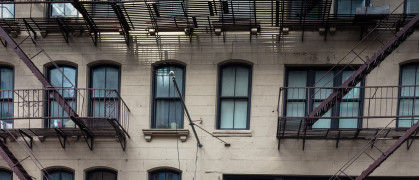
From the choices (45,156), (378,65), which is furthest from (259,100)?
(45,156)

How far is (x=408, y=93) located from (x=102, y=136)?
885 cm

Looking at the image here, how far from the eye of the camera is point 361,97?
53.4 feet

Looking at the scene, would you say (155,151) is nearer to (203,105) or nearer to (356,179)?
(203,105)

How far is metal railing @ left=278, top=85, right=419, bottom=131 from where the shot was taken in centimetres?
1585

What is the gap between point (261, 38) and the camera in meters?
16.8

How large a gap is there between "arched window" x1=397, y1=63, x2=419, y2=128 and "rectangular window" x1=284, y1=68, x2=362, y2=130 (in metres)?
1.16

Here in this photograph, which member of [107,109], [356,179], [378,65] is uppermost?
[378,65]

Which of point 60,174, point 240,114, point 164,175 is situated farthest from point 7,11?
point 240,114

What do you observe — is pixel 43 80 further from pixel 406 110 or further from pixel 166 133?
pixel 406 110

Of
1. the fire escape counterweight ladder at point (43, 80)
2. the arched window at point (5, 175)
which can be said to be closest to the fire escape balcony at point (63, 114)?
the fire escape counterweight ladder at point (43, 80)

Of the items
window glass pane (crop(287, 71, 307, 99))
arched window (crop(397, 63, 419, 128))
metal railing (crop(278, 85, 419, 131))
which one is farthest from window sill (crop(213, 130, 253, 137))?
arched window (crop(397, 63, 419, 128))

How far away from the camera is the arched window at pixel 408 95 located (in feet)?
52.5

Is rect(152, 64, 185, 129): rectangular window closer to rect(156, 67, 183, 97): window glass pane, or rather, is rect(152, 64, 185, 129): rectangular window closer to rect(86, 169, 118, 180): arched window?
rect(156, 67, 183, 97): window glass pane

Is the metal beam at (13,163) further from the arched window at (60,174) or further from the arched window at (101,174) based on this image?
the arched window at (101,174)
